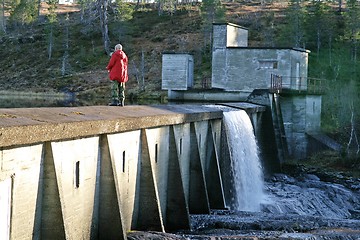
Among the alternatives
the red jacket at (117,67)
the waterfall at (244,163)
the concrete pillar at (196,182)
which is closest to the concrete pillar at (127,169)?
the red jacket at (117,67)

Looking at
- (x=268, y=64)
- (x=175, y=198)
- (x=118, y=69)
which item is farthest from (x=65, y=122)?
(x=268, y=64)

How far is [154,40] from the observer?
77688 mm

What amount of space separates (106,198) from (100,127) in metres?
1.33

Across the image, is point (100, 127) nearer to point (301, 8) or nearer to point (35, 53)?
point (301, 8)

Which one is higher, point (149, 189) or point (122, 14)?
point (122, 14)

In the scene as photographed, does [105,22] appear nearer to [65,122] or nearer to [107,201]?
[107,201]

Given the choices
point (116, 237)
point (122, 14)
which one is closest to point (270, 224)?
point (116, 237)

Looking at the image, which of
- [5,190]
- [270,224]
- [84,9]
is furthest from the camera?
[84,9]

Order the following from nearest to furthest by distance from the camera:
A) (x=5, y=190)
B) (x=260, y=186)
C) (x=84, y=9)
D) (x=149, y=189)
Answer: (x=5, y=190) < (x=149, y=189) < (x=260, y=186) < (x=84, y=9)

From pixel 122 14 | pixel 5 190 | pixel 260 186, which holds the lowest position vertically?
pixel 260 186

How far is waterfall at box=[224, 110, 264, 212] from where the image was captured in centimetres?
2169

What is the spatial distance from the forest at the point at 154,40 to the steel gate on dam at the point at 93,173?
26055mm

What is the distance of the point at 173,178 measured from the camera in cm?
1595

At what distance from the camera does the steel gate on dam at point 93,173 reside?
356 inches
